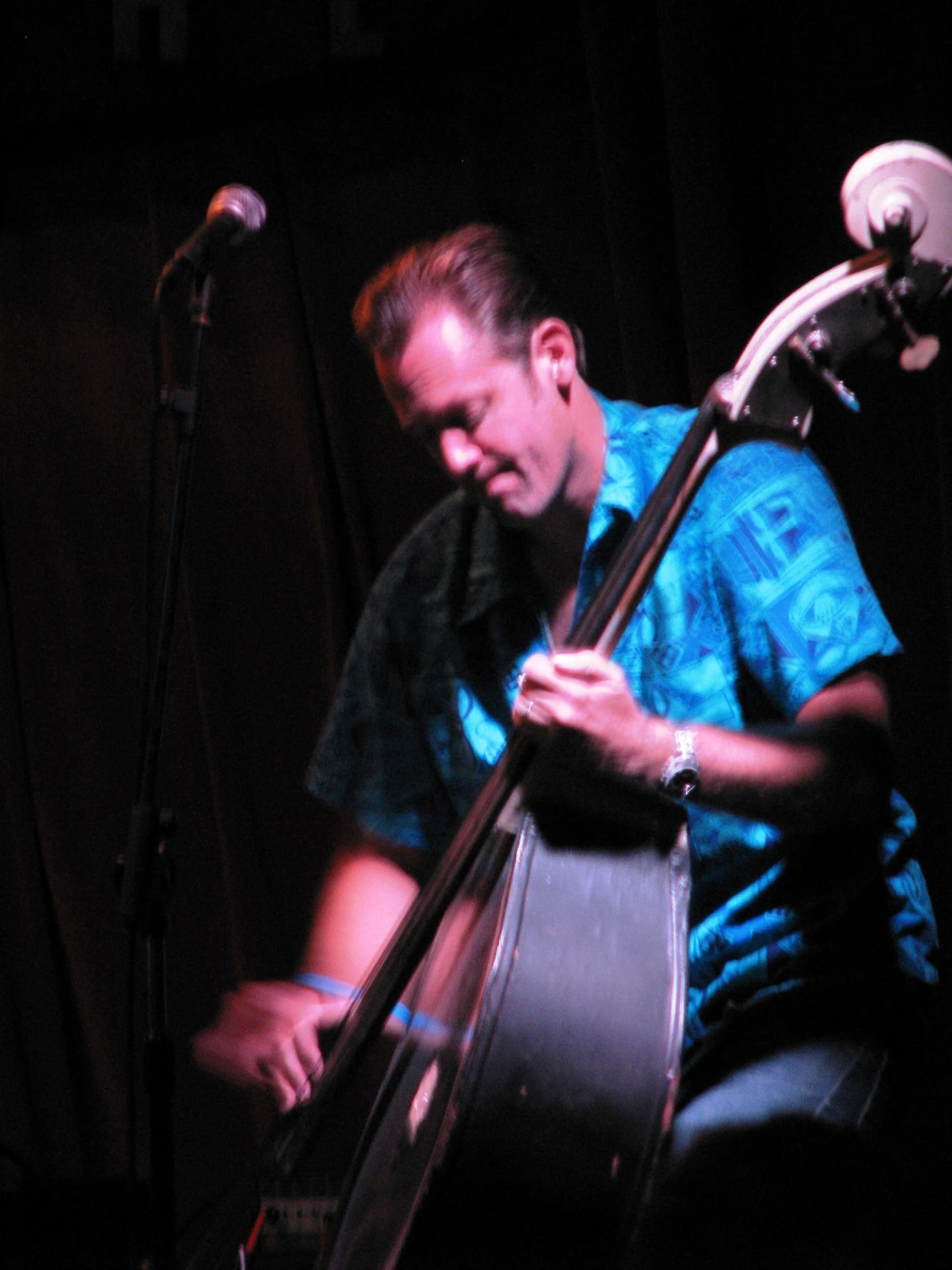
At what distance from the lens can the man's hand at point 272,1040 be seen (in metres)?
1.38

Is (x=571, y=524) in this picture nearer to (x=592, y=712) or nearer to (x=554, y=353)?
(x=554, y=353)

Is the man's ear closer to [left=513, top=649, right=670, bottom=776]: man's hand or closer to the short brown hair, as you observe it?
the short brown hair

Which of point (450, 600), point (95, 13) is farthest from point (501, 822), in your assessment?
point (95, 13)

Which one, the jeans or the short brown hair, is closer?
the jeans

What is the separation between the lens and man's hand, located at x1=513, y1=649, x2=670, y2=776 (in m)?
1.09

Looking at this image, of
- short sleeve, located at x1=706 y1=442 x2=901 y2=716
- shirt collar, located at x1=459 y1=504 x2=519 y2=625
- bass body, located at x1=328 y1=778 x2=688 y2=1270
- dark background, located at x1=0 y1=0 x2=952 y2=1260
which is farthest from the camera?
dark background, located at x1=0 y1=0 x2=952 y2=1260

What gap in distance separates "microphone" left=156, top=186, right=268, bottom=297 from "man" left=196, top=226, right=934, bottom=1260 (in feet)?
0.61

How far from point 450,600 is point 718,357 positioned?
59 centimetres

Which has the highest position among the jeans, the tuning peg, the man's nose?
the tuning peg

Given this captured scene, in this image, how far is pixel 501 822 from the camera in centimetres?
122

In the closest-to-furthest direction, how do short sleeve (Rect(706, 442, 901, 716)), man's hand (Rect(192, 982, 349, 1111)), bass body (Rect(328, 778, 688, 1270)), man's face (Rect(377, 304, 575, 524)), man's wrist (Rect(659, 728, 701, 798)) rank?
1. bass body (Rect(328, 778, 688, 1270))
2. man's wrist (Rect(659, 728, 701, 798))
3. short sleeve (Rect(706, 442, 901, 716))
4. man's hand (Rect(192, 982, 349, 1111))
5. man's face (Rect(377, 304, 575, 524))

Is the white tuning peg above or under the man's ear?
above

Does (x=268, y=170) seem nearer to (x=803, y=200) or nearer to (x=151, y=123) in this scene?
(x=151, y=123)

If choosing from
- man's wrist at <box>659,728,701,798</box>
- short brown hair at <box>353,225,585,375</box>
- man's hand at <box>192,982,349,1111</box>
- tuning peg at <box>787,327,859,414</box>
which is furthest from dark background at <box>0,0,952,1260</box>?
man's hand at <box>192,982,349,1111</box>
